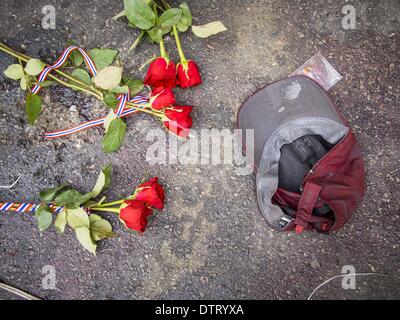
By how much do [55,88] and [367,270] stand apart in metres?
1.17

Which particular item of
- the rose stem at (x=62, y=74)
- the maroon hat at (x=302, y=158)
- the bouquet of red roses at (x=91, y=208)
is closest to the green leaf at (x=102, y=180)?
the bouquet of red roses at (x=91, y=208)

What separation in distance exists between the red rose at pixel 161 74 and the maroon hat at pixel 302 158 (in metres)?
0.26

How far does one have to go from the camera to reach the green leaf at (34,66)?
127cm

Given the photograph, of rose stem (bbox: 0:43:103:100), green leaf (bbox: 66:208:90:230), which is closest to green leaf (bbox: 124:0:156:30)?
rose stem (bbox: 0:43:103:100)

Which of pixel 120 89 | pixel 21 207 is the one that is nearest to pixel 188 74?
pixel 120 89

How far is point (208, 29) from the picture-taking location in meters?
1.30

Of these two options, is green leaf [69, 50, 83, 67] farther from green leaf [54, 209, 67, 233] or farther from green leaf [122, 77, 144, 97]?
green leaf [54, 209, 67, 233]

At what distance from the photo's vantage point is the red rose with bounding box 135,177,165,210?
1.24 metres

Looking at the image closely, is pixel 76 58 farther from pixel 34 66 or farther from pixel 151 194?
pixel 151 194

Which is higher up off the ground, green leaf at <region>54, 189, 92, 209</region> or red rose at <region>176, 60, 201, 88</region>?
red rose at <region>176, 60, 201, 88</region>

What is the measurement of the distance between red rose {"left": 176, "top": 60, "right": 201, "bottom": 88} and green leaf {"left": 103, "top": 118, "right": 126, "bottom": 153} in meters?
0.23

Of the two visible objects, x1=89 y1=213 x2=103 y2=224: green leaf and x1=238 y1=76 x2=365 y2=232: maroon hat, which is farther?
x1=89 y1=213 x2=103 y2=224: green leaf

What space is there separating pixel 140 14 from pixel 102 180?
20.2 inches
